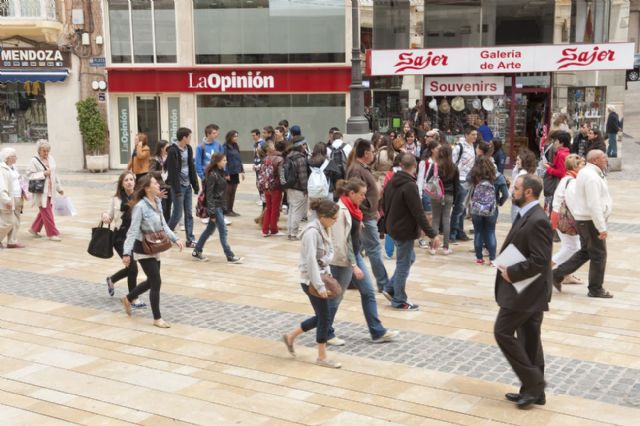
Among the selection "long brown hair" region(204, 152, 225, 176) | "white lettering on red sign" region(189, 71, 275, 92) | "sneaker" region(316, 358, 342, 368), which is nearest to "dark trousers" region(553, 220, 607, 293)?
"sneaker" region(316, 358, 342, 368)

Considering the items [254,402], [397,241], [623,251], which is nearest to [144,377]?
[254,402]

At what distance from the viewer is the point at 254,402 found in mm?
6172

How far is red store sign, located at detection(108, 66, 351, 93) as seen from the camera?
23.1 metres

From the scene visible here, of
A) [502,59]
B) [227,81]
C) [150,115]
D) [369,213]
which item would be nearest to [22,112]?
[150,115]

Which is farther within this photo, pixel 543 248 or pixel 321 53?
pixel 321 53

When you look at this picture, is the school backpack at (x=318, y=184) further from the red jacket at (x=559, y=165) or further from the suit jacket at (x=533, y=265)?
the suit jacket at (x=533, y=265)

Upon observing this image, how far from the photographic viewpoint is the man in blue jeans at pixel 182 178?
1205 centimetres

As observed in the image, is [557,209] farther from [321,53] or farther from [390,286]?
[321,53]

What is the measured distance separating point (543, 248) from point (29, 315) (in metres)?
5.91

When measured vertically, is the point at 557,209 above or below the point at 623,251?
above

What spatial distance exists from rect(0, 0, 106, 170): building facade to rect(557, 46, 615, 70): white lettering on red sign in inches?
548

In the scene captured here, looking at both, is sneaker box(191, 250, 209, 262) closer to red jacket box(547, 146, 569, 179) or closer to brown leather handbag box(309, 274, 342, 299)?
brown leather handbag box(309, 274, 342, 299)

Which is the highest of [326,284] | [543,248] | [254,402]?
[543,248]

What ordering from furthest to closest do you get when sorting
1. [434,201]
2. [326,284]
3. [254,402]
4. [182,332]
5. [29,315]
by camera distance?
[434,201], [29,315], [182,332], [326,284], [254,402]
